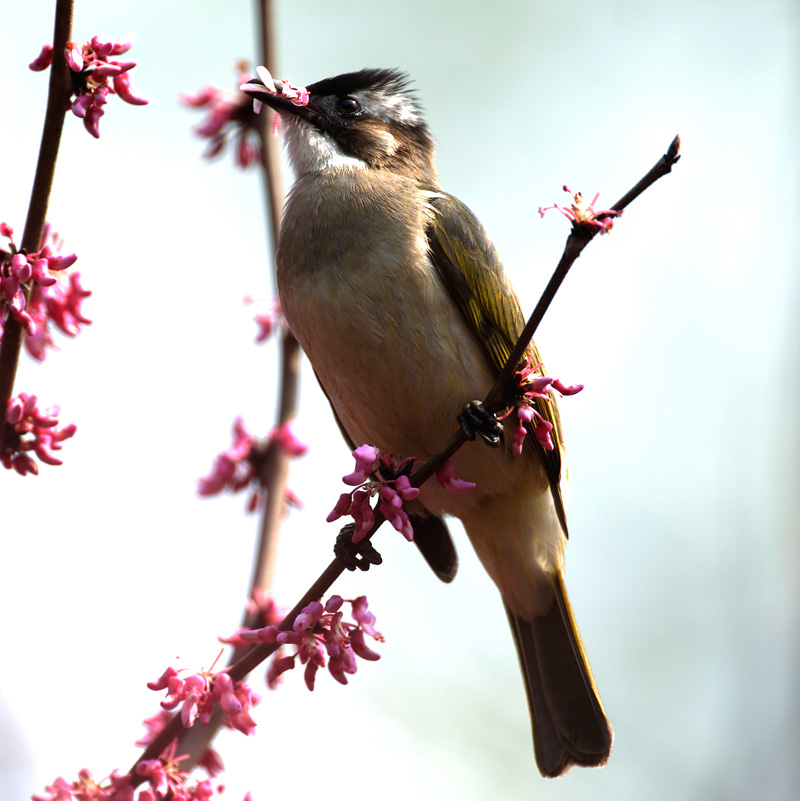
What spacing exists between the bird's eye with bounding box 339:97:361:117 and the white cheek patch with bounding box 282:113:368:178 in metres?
0.21

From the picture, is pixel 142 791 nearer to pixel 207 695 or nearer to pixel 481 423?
pixel 207 695

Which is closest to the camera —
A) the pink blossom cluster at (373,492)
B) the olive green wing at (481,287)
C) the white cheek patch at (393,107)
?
the pink blossom cluster at (373,492)

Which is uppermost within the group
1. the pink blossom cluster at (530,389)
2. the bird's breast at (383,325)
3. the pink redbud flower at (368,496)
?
the bird's breast at (383,325)

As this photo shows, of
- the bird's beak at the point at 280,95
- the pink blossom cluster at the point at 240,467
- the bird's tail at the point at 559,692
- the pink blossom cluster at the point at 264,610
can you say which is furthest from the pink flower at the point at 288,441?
the bird's tail at the point at 559,692

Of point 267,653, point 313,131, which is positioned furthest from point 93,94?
point 313,131

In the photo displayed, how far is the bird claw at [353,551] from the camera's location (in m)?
2.71

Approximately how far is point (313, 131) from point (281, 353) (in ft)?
4.21

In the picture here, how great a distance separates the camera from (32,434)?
8.13ft

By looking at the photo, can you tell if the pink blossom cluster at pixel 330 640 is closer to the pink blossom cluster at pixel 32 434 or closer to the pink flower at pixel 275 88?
the pink blossom cluster at pixel 32 434

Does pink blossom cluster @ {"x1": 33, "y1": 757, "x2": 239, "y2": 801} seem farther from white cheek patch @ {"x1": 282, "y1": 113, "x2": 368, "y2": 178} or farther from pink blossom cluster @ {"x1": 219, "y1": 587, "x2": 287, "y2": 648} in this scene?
white cheek patch @ {"x1": 282, "y1": 113, "x2": 368, "y2": 178}

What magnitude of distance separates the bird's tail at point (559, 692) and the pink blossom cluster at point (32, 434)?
2753mm

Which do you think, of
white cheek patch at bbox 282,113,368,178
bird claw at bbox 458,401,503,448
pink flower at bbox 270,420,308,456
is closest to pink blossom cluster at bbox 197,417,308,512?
pink flower at bbox 270,420,308,456

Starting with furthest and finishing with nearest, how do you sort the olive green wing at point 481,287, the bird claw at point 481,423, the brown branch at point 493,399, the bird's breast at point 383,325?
the olive green wing at point 481,287 < the bird's breast at point 383,325 < the bird claw at point 481,423 < the brown branch at point 493,399

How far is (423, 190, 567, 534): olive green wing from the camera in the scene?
151 inches
